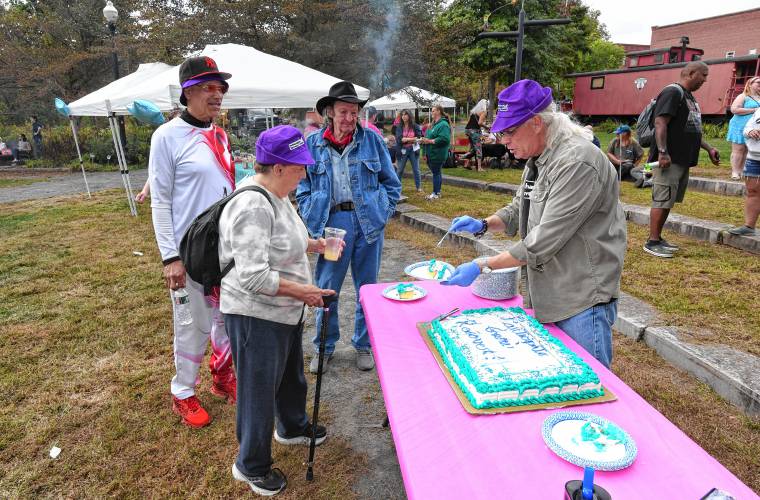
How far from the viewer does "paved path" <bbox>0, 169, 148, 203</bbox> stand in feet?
39.4

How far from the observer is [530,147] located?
204 centimetres

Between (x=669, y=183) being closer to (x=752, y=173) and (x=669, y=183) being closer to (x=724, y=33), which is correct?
(x=752, y=173)

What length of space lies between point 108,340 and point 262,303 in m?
2.87

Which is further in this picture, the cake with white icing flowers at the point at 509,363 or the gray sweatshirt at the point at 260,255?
the gray sweatshirt at the point at 260,255

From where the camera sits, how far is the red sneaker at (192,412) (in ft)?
9.36

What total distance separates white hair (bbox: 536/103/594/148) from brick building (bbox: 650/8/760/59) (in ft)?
134

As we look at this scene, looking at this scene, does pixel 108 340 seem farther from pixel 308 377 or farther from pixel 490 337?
pixel 490 337

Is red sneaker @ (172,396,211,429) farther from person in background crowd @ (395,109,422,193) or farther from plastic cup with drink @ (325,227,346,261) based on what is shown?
person in background crowd @ (395,109,422,193)

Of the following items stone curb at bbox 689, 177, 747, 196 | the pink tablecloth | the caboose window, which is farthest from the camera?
the caboose window

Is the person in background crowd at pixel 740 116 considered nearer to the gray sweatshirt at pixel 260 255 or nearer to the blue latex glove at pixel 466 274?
the blue latex glove at pixel 466 274

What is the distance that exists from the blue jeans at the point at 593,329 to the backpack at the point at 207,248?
1.44 meters

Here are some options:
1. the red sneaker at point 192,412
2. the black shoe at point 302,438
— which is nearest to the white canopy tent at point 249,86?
the red sneaker at point 192,412

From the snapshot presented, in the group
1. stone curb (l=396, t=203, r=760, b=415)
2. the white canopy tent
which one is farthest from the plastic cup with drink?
the white canopy tent

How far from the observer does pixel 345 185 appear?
3150 mm
